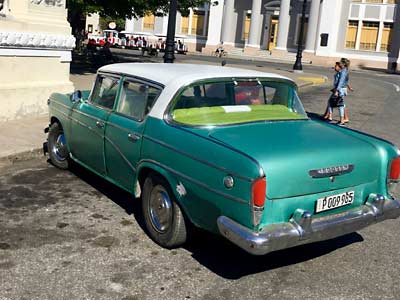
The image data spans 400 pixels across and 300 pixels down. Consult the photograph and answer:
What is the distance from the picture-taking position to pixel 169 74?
16.6ft

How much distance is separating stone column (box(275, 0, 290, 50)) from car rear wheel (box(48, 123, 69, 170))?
48031 millimetres

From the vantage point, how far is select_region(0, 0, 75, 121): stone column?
941 cm

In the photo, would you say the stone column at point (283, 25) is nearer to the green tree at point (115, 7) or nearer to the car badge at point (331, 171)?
the green tree at point (115, 7)

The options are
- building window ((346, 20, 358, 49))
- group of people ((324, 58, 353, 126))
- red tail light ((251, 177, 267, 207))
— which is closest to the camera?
red tail light ((251, 177, 267, 207))

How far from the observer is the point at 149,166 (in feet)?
15.5

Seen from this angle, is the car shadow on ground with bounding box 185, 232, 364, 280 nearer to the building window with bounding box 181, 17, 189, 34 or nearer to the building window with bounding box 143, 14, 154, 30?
the building window with bounding box 181, 17, 189, 34

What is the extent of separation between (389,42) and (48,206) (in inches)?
2005

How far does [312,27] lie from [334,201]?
5070 centimetres

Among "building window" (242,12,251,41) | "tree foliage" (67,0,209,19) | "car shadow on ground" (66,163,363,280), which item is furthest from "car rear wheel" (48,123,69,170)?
"building window" (242,12,251,41)

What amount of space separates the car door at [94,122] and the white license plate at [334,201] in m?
2.43

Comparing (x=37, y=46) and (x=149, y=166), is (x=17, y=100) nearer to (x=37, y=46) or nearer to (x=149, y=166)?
(x=37, y=46)

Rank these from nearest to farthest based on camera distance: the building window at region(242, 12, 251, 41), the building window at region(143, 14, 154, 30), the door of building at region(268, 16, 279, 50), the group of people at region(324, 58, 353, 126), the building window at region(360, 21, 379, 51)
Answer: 1. the group of people at region(324, 58, 353, 126)
2. the building window at region(360, 21, 379, 51)
3. the door of building at region(268, 16, 279, 50)
4. the building window at region(242, 12, 251, 41)
5. the building window at region(143, 14, 154, 30)

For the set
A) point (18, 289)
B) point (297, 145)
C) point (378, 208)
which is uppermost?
point (297, 145)

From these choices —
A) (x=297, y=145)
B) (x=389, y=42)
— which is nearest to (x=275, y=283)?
(x=297, y=145)
